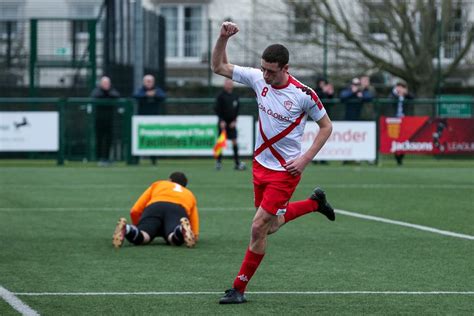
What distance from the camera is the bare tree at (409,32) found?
129 ft

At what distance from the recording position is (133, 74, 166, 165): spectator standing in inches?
1171

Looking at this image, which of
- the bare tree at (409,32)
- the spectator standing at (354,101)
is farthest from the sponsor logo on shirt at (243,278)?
the bare tree at (409,32)

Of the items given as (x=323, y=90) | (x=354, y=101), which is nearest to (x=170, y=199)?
(x=354, y=101)

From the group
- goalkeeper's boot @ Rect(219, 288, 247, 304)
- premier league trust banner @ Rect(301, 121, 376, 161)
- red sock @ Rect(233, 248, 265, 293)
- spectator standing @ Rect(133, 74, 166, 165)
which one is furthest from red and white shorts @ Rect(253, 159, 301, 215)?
spectator standing @ Rect(133, 74, 166, 165)

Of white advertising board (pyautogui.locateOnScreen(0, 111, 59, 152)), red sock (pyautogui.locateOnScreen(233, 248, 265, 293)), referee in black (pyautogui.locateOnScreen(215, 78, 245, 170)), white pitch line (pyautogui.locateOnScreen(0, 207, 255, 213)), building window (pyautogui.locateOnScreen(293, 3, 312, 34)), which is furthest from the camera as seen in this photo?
building window (pyautogui.locateOnScreen(293, 3, 312, 34))

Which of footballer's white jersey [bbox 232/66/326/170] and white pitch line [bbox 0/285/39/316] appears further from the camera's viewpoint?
footballer's white jersey [bbox 232/66/326/170]

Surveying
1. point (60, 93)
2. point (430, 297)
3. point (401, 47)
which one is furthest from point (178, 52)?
point (430, 297)

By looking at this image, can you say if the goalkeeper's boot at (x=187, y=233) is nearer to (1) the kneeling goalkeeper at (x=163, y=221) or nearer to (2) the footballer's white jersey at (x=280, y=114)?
(1) the kneeling goalkeeper at (x=163, y=221)

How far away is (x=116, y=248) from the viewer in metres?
12.6

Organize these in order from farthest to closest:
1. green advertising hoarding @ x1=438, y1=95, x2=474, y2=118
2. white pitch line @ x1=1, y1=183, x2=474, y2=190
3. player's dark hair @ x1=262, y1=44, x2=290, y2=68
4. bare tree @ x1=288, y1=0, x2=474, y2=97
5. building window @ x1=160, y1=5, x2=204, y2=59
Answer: building window @ x1=160, y1=5, x2=204, y2=59, bare tree @ x1=288, y1=0, x2=474, y2=97, green advertising hoarding @ x1=438, y1=95, x2=474, y2=118, white pitch line @ x1=1, y1=183, x2=474, y2=190, player's dark hair @ x1=262, y1=44, x2=290, y2=68

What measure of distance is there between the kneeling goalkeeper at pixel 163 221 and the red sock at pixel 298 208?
1.86 metres

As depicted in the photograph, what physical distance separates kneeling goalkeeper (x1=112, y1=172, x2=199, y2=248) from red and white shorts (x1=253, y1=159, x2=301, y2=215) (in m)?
3.21

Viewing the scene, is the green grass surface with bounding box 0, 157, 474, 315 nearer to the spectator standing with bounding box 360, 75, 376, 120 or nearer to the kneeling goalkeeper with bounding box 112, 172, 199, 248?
the kneeling goalkeeper with bounding box 112, 172, 199, 248

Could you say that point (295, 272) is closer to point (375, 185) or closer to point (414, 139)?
point (375, 185)
